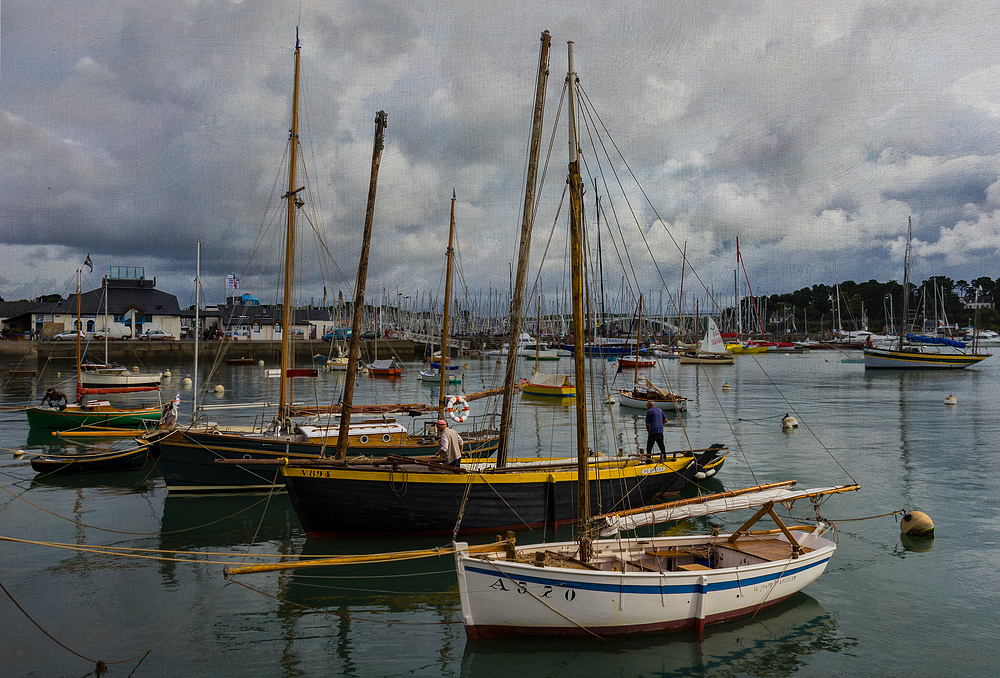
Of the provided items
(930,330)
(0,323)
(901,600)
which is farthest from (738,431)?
(930,330)

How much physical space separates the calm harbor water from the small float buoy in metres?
0.32

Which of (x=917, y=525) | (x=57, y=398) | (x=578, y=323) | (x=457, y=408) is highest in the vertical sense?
(x=578, y=323)

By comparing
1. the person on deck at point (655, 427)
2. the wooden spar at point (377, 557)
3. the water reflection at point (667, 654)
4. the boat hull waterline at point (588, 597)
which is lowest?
the water reflection at point (667, 654)

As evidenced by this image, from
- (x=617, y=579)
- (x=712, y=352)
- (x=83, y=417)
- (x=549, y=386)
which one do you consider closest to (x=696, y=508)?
(x=617, y=579)

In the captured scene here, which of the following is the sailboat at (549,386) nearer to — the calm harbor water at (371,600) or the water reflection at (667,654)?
the calm harbor water at (371,600)

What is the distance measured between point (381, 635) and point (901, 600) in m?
11.1

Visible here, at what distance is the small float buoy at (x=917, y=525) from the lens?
59.1ft

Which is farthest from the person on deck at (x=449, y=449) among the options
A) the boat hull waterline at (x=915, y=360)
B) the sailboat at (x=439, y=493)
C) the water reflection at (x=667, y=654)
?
the boat hull waterline at (x=915, y=360)

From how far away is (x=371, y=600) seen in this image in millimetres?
13922

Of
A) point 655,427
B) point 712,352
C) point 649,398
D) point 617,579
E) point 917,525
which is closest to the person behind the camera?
point 617,579

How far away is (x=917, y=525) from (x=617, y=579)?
1214cm

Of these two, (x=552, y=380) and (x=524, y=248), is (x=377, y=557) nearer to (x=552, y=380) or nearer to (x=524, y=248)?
(x=524, y=248)

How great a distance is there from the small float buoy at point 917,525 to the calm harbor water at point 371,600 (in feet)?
1.04

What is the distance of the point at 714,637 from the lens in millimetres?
11922
